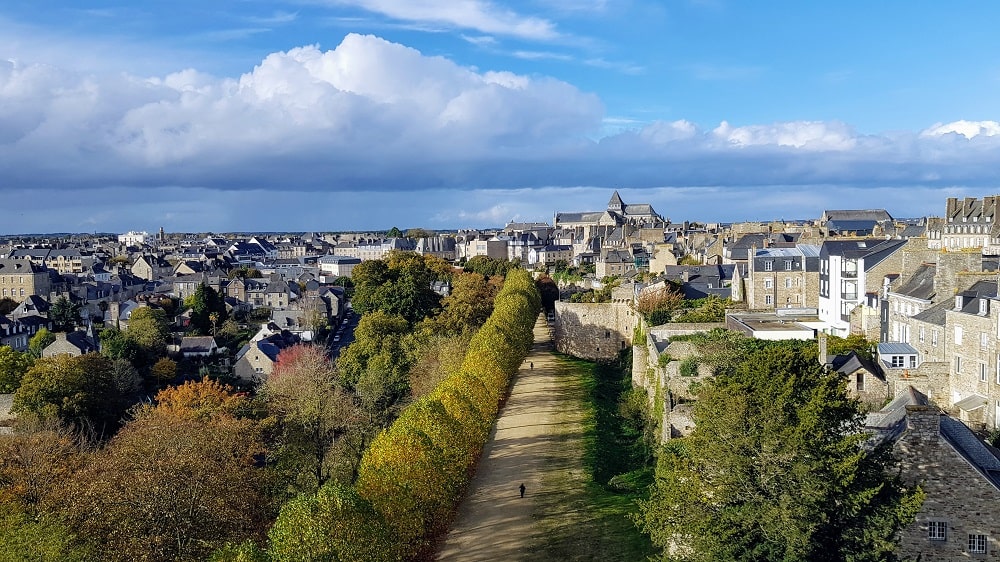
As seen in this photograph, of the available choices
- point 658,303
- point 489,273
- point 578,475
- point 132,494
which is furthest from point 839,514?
point 489,273

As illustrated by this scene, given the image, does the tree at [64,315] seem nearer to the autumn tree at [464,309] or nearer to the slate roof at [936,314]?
the autumn tree at [464,309]

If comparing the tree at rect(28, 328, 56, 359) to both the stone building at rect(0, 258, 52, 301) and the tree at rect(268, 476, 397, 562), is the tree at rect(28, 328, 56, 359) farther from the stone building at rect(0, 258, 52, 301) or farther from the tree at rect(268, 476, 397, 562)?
the tree at rect(268, 476, 397, 562)

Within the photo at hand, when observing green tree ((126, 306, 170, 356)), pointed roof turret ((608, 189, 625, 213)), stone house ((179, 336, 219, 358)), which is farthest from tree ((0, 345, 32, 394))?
pointed roof turret ((608, 189, 625, 213))

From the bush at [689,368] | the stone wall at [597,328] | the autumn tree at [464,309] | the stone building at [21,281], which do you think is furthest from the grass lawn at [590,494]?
the stone building at [21,281]

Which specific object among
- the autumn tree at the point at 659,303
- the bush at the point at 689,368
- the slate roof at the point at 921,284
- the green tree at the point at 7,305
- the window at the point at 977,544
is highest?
the slate roof at the point at 921,284

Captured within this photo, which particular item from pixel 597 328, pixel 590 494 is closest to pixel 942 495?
pixel 590 494
